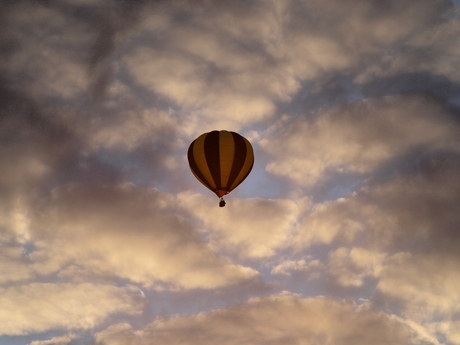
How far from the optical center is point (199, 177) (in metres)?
95.8

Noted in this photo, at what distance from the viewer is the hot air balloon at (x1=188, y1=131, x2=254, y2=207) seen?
309ft

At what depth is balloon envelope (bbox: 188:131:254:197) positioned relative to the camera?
94125 millimetres

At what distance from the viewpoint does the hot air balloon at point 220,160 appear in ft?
309

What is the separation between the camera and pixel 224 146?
311 feet

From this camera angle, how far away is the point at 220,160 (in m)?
94.1

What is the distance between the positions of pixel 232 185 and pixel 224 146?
6031mm

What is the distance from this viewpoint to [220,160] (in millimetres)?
94062

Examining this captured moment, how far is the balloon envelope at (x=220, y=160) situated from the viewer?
309 feet

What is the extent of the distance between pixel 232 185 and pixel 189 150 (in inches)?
346

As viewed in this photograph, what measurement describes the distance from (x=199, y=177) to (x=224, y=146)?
6.10 metres

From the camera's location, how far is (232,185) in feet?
313

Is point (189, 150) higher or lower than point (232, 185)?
higher

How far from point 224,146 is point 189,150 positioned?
236 inches
